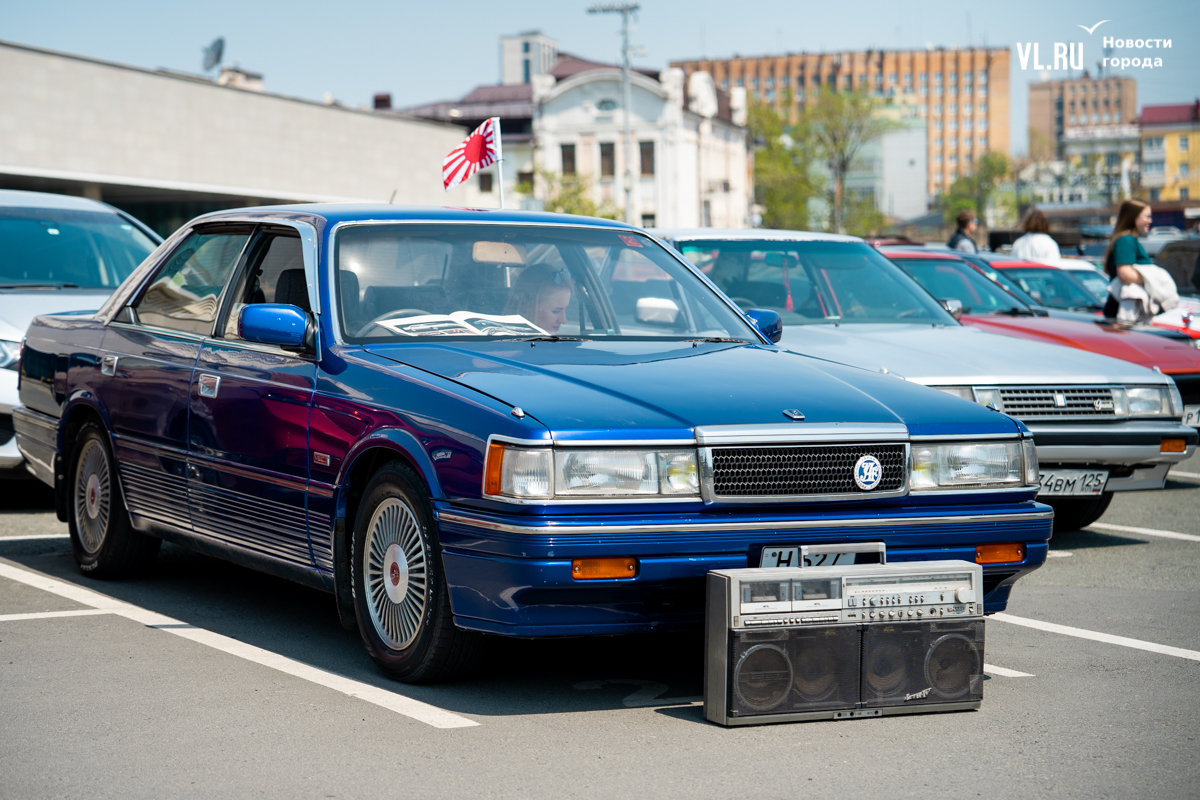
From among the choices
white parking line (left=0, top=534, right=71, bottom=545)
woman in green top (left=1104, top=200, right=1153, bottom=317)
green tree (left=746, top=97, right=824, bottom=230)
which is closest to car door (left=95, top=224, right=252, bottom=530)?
white parking line (left=0, top=534, right=71, bottom=545)

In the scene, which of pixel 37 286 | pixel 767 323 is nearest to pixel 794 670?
pixel 767 323

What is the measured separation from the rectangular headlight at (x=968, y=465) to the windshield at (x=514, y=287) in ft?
4.18

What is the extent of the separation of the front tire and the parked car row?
11 millimetres

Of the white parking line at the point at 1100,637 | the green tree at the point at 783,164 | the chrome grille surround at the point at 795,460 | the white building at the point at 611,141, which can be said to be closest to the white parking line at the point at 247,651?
the chrome grille surround at the point at 795,460

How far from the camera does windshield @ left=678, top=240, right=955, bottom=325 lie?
925 cm

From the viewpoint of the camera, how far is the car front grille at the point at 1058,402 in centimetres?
782

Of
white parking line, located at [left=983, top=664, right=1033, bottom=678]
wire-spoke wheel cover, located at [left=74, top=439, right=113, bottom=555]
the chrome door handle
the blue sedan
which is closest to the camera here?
the blue sedan

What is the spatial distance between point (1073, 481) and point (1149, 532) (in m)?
1.29

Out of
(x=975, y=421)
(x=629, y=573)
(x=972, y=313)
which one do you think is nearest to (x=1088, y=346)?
(x=972, y=313)

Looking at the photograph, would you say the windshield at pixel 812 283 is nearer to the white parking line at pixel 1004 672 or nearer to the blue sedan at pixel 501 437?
the blue sedan at pixel 501 437

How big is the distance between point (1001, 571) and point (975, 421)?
0.50 meters

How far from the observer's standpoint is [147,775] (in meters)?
3.99

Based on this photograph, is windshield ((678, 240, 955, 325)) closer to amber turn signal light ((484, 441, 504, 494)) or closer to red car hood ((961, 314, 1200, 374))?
red car hood ((961, 314, 1200, 374))

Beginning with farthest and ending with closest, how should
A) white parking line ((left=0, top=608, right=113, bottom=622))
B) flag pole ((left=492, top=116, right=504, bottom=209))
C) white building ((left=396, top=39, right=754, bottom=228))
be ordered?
white building ((left=396, top=39, right=754, bottom=228)) → flag pole ((left=492, top=116, right=504, bottom=209)) → white parking line ((left=0, top=608, right=113, bottom=622))
